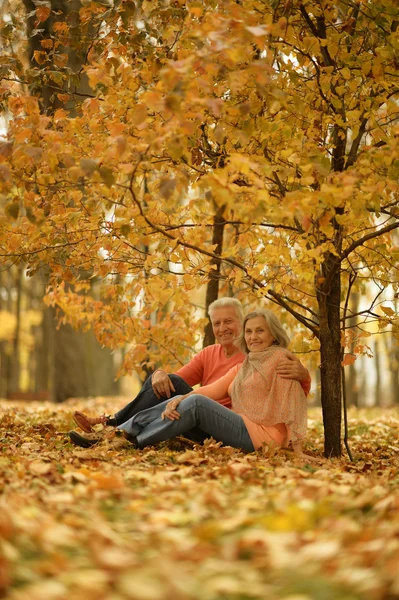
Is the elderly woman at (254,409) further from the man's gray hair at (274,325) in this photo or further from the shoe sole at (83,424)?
the shoe sole at (83,424)

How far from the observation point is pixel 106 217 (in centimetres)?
497

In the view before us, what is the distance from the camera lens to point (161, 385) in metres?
5.36

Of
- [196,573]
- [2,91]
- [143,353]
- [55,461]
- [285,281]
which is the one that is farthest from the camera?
[143,353]

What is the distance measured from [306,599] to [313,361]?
14.7 ft

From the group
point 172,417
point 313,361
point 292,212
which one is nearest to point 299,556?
point 292,212

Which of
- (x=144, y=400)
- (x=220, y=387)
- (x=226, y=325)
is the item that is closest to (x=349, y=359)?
(x=220, y=387)

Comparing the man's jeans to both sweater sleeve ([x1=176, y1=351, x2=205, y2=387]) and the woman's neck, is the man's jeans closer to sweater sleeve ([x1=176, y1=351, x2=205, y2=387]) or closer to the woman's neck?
sweater sleeve ([x1=176, y1=351, x2=205, y2=387])

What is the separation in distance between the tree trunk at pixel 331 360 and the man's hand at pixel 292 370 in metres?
0.37

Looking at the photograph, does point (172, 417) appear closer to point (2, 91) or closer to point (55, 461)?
point (55, 461)

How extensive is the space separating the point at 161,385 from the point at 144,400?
0.22m

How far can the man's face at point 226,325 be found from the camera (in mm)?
5570

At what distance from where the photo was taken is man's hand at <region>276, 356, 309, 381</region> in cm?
472

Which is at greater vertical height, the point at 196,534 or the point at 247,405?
the point at 247,405

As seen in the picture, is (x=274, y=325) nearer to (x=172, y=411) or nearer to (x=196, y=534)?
(x=172, y=411)
